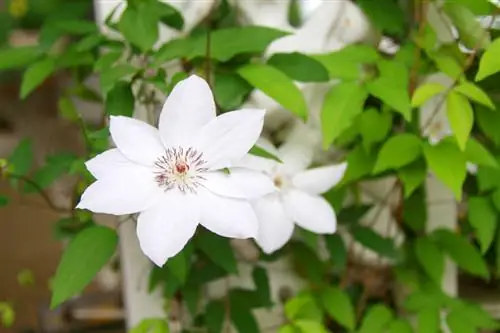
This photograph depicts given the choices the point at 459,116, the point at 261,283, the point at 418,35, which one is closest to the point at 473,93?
the point at 459,116

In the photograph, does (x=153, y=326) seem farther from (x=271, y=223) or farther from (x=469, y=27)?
(x=469, y=27)

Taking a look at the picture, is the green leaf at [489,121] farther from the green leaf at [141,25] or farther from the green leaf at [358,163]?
the green leaf at [141,25]

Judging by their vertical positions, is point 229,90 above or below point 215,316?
above

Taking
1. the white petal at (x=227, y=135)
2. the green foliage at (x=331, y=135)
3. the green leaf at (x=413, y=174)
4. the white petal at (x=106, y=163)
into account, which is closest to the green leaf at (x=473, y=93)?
the green foliage at (x=331, y=135)

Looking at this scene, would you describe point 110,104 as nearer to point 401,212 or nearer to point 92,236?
point 92,236

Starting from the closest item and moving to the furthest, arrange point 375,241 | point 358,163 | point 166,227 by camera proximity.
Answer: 1. point 166,227
2. point 358,163
3. point 375,241

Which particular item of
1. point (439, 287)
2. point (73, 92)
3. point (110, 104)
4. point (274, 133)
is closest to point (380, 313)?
point (439, 287)
